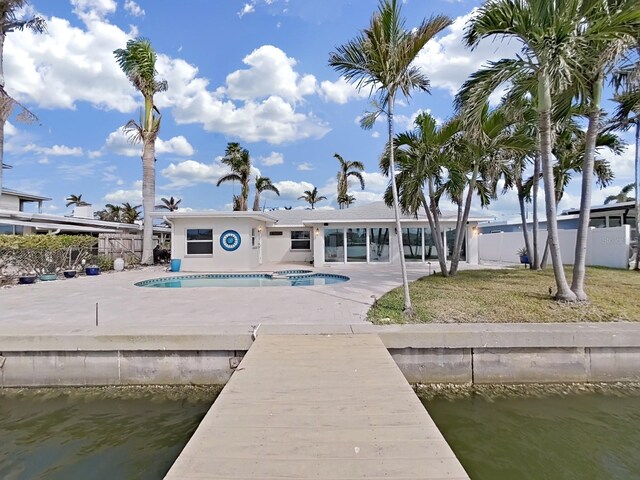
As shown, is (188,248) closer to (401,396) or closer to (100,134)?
(100,134)

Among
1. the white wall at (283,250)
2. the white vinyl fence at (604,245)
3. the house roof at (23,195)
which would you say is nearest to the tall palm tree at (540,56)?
the white vinyl fence at (604,245)

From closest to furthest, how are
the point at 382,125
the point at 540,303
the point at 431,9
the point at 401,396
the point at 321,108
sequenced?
the point at 401,396
the point at 431,9
the point at 540,303
the point at 382,125
the point at 321,108

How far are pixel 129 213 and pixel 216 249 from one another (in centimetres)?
3555

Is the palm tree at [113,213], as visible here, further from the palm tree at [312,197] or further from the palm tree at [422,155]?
the palm tree at [422,155]

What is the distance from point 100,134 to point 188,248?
35.5 ft

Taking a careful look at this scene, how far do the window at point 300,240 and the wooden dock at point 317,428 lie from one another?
58.2ft

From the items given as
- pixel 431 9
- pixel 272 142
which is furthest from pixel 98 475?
pixel 272 142

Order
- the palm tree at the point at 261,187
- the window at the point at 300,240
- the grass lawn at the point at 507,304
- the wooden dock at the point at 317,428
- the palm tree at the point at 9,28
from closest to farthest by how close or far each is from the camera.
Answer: the wooden dock at the point at 317,428 < the grass lawn at the point at 507,304 < the palm tree at the point at 9,28 < the window at the point at 300,240 < the palm tree at the point at 261,187

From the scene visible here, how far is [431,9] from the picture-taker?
20.8 feet

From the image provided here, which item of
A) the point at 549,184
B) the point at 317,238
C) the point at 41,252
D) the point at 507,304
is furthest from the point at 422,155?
the point at 41,252

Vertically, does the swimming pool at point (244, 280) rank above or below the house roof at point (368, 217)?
below

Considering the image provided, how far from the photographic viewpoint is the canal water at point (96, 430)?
130 inches

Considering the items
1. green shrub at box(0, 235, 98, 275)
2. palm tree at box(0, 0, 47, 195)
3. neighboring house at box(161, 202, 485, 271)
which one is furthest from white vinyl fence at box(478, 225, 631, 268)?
palm tree at box(0, 0, 47, 195)

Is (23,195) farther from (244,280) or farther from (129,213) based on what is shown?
(129,213)
